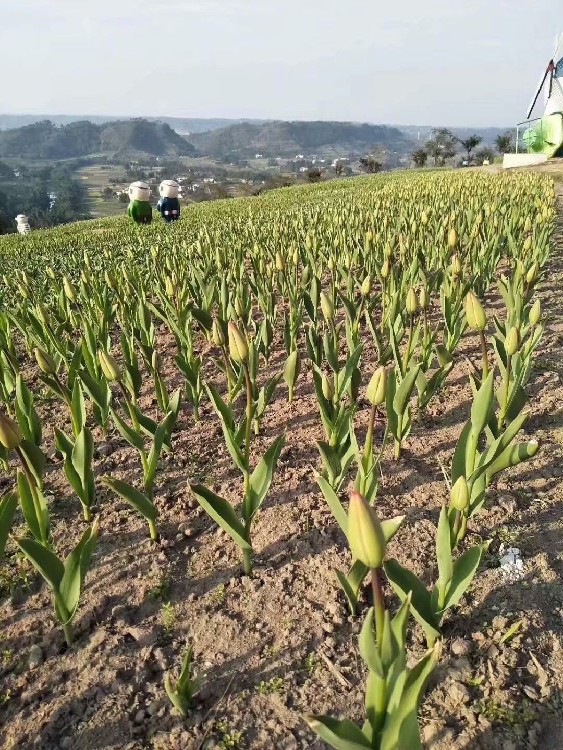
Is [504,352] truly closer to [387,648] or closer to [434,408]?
[434,408]

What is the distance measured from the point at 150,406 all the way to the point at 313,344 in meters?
1.22

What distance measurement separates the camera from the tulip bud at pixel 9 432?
172 centimetres

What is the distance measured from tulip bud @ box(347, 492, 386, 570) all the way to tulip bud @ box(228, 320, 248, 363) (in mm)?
1059

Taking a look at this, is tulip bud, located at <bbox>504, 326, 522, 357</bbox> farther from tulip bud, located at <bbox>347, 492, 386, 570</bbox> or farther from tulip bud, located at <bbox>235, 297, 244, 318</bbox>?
tulip bud, located at <bbox>235, 297, 244, 318</bbox>

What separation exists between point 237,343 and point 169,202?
12410 mm

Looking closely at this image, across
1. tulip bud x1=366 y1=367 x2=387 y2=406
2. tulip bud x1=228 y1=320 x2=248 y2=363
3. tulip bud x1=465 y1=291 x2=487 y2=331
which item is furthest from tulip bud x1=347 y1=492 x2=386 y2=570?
tulip bud x1=465 y1=291 x2=487 y2=331

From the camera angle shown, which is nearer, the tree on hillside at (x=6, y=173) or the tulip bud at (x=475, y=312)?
the tulip bud at (x=475, y=312)

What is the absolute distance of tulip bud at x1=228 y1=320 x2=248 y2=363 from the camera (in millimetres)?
2057

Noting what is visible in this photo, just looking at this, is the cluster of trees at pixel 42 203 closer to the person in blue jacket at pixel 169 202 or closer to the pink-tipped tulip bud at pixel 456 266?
the person in blue jacket at pixel 169 202

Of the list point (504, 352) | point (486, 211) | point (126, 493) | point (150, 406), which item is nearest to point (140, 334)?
point (150, 406)

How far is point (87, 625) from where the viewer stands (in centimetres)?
199

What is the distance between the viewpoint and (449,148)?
3120 inches

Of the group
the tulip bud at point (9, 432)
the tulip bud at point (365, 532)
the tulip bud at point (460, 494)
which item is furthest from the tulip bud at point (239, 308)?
the tulip bud at point (365, 532)

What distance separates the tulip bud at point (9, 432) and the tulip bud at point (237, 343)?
2.72ft
